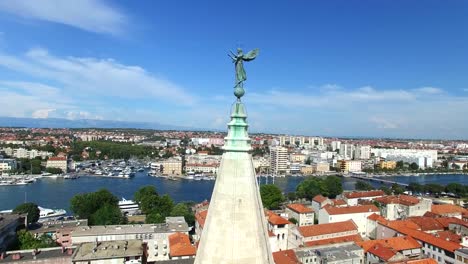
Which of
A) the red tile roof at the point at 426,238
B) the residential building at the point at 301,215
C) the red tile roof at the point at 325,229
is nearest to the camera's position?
the red tile roof at the point at 426,238

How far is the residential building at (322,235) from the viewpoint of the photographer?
43.3 feet

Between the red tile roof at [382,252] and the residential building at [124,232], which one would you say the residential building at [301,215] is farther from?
the residential building at [124,232]

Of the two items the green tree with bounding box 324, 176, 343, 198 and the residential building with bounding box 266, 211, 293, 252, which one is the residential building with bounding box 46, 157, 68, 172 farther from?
the residential building with bounding box 266, 211, 293, 252

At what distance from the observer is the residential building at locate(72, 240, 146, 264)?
390 inches

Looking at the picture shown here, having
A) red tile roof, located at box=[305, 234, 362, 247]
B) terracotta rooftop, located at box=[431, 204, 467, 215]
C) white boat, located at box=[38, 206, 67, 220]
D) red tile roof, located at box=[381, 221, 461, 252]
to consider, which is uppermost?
red tile roof, located at box=[381, 221, 461, 252]

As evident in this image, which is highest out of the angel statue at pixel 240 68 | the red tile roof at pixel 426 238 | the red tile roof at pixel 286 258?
the angel statue at pixel 240 68

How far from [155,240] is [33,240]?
4313 millimetres

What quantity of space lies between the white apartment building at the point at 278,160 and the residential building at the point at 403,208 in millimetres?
28344

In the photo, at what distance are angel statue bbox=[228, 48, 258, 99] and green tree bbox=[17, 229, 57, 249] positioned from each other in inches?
509

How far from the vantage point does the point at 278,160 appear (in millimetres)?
48281

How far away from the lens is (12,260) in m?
9.86

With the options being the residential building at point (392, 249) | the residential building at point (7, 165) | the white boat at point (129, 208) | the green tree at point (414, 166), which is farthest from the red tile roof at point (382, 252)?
the green tree at point (414, 166)

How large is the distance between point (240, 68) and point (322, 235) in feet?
41.7

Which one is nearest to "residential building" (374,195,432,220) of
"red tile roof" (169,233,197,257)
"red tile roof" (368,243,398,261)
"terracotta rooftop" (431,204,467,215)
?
"terracotta rooftop" (431,204,467,215)
